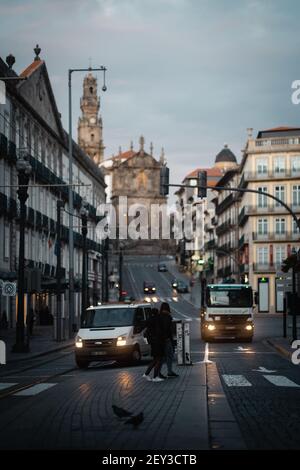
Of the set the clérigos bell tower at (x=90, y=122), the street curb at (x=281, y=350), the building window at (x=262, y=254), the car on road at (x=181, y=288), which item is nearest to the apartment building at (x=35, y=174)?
the street curb at (x=281, y=350)

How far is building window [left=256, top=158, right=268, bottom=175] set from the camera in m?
95.6

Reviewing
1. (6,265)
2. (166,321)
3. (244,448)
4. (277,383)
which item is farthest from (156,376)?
(6,265)

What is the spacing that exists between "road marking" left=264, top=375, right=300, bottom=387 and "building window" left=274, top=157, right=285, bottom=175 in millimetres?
74221

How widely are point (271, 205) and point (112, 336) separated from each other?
71050 millimetres

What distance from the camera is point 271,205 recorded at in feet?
314

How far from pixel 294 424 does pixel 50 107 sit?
59.5m

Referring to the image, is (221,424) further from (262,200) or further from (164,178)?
(262,200)

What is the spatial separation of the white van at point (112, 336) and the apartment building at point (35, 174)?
19771 mm

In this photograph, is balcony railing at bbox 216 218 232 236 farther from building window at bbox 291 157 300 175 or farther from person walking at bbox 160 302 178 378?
person walking at bbox 160 302 178 378

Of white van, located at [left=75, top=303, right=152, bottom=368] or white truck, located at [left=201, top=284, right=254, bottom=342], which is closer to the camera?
white van, located at [left=75, top=303, right=152, bottom=368]

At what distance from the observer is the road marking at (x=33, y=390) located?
1742 centimetres

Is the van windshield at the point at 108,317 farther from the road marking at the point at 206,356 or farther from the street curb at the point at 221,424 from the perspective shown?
the street curb at the point at 221,424

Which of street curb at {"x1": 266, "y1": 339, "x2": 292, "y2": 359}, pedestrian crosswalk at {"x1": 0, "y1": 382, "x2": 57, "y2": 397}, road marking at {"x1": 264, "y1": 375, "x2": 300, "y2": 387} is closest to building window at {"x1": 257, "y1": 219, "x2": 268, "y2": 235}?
street curb at {"x1": 266, "y1": 339, "x2": 292, "y2": 359}

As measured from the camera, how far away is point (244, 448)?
33.2ft
